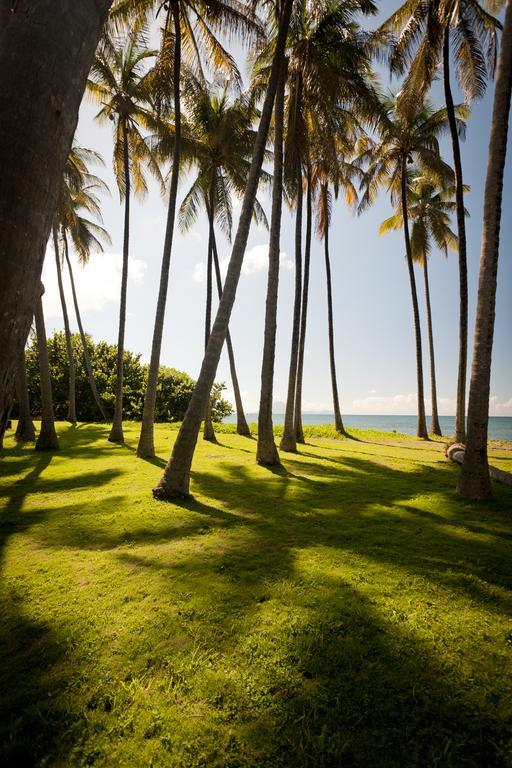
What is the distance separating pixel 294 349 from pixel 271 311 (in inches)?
117

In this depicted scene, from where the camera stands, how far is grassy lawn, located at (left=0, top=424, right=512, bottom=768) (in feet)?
6.09

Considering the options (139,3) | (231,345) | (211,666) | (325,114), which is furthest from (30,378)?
(211,666)

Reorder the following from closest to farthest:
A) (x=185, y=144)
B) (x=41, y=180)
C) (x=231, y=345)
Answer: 1. (x=41, y=180)
2. (x=185, y=144)
3. (x=231, y=345)

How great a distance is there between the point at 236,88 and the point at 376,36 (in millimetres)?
5796

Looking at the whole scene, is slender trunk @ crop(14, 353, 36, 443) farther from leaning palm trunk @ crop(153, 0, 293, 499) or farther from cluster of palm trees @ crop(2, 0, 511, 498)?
leaning palm trunk @ crop(153, 0, 293, 499)

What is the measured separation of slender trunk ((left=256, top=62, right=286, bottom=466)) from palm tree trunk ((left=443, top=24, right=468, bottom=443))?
6106 mm

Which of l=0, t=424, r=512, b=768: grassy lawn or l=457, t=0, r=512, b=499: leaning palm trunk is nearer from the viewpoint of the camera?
l=0, t=424, r=512, b=768: grassy lawn

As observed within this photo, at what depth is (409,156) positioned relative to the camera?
16.4 m

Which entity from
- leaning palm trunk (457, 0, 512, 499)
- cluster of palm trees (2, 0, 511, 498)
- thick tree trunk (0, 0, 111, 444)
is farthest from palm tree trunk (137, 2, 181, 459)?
thick tree trunk (0, 0, 111, 444)

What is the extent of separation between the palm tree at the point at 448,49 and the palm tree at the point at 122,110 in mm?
8447

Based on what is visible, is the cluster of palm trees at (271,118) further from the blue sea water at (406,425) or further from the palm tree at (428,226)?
the blue sea water at (406,425)

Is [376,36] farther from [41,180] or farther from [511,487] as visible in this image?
[41,180]

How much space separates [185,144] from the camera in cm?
1288

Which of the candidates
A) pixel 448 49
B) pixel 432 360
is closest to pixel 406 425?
pixel 432 360
